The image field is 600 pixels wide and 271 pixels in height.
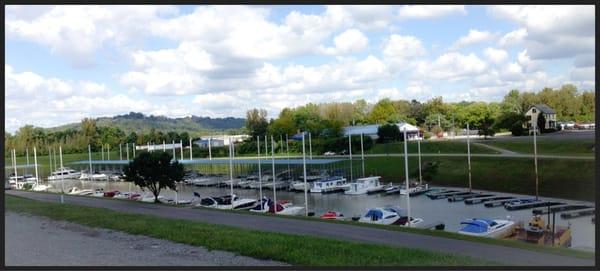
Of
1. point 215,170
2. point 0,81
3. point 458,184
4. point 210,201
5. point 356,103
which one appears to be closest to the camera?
point 0,81

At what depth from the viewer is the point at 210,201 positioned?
38.2 metres

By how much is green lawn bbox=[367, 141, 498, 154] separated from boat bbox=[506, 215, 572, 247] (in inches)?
1315

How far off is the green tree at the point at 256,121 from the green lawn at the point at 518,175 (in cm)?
4559

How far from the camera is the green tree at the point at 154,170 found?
34.8 metres

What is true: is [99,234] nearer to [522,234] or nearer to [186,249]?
[186,249]

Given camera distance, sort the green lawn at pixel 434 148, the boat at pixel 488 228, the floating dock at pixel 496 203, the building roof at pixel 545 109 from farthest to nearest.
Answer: the building roof at pixel 545 109, the green lawn at pixel 434 148, the floating dock at pixel 496 203, the boat at pixel 488 228

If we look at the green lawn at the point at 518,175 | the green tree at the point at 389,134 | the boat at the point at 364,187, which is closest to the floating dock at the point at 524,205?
the green lawn at the point at 518,175

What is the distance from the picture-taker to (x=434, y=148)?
6316 centimetres

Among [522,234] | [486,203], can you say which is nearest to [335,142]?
[486,203]

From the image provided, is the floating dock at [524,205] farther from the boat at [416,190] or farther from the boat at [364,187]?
the boat at [364,187]

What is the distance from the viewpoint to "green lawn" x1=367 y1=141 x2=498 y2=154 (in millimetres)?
59694

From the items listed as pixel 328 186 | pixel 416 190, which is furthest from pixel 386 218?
pixel 328 186

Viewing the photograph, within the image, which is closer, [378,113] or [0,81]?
[0,81]

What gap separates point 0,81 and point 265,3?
219 inches
